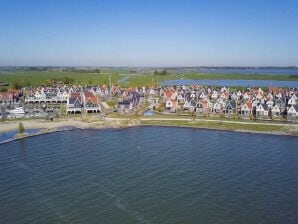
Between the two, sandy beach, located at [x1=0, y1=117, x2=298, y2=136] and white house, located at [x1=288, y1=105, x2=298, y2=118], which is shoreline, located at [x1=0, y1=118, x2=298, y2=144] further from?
white house, located at [x1=288, y1=105, x2=298, y2=118]

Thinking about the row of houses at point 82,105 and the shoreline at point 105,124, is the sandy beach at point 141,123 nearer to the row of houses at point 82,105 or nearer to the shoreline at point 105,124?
the shoreline at point 105,124

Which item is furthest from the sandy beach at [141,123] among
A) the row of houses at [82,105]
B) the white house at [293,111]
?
the white house at [293,111]

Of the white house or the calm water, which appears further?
the white house

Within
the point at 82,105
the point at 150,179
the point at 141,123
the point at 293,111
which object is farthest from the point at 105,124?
the point at 293,111

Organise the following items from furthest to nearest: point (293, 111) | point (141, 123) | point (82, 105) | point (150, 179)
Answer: point (82, 105) < point (293, 111) < point (141, 123) < point (150, 179)

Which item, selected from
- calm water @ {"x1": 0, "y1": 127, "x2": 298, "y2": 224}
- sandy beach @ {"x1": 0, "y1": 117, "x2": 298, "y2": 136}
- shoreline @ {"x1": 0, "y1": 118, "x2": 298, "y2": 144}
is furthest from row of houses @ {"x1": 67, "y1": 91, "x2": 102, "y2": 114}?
calm water @ {"x1": 0, "y1": 127, "x2": 298, "y2": 224}

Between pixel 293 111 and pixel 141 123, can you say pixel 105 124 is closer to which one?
pixel 141 123

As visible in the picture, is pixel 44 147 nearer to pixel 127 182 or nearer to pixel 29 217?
pixel 127 182

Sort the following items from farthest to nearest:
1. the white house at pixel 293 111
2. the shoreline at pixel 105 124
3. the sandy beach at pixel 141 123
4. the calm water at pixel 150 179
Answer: the white house at pixel 293 111, the shoreline at pixel 105 124, the sandy beach at pixel 141 123, the calm water at pixel 150 179
